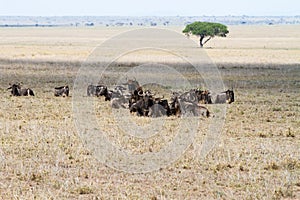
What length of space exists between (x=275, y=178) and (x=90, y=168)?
11.4ft

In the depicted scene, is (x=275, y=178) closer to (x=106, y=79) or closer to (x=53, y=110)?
(x=53, y=110)

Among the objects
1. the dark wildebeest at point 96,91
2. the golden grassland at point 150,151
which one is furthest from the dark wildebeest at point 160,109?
the dark wildebeest at point 96,91

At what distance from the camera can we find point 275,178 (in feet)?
35.9

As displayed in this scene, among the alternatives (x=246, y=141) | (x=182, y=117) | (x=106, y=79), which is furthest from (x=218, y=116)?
(x=106, y=79)

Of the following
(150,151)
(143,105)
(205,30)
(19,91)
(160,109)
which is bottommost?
(150,151)

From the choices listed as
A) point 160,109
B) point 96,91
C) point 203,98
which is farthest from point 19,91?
point 160,109

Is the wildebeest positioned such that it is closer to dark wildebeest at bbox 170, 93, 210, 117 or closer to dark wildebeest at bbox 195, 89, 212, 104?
dark wildebeest at bbox 170, 93, 210, 117

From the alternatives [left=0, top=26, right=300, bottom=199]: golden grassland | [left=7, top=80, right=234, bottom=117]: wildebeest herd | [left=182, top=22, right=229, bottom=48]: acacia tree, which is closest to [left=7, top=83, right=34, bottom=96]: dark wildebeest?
[left=0, top=26, right=300, bottom=199]: golden grassland

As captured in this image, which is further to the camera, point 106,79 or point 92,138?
point 106,79

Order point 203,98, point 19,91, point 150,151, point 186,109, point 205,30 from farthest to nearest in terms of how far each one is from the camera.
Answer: point 205,30 → point 19,91 → point 203,98 → point 186,109 → point 150,151

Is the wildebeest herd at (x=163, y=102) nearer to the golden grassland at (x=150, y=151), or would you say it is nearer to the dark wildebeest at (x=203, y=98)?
the dark wildebeest at (x=203, y=98)

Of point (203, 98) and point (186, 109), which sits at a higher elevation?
point (203, 98)

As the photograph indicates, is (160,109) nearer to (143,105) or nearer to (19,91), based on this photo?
(143,105)

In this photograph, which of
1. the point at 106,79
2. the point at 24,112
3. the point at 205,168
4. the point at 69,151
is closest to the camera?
the point at 205,168
